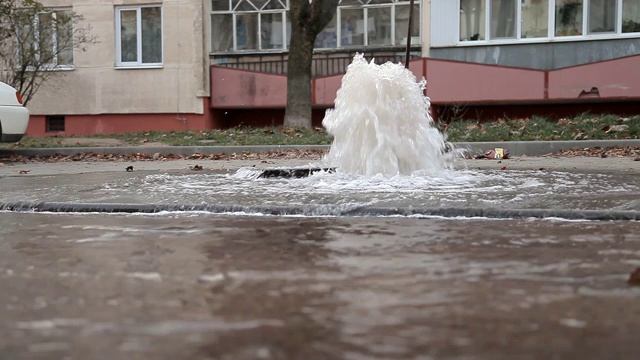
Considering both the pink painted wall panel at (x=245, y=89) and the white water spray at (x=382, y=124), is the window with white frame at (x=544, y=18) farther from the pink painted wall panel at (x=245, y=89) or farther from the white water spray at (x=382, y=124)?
the white water spray at (x=382, y=124)

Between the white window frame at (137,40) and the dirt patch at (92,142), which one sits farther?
the white window frame at (137,40)

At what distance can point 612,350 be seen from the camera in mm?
2863

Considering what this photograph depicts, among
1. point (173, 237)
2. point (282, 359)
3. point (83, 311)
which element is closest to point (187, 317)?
point (83, 311)

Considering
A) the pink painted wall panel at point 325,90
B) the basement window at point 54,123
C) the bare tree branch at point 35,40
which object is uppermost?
the bare tree branch at point 35,40

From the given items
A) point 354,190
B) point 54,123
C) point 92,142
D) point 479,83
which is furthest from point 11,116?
point 479,83

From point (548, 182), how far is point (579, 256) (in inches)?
178

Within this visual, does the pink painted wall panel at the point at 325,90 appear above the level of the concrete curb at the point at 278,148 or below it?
above

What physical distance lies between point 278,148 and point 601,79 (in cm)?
1001

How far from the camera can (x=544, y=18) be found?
23266 mm

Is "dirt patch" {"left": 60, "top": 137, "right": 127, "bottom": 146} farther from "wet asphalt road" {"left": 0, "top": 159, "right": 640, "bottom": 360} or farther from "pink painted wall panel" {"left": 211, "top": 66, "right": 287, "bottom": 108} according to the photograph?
"wet asphalt road" {"left": 0, "top": 159, "right": 640, "bottom": 360}

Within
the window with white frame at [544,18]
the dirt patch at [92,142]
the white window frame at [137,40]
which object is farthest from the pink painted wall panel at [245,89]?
the dirt patch at [92,142]

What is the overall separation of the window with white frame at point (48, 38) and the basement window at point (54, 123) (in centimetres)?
181

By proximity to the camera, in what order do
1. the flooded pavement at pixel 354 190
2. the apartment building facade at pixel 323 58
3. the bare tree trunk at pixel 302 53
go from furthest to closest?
the apartment building facade at pixel 323 58, the bare tree trunk at pixel 302 53, the flooded pavement at pixel 354 190

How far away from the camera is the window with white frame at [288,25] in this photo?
79.8ft
